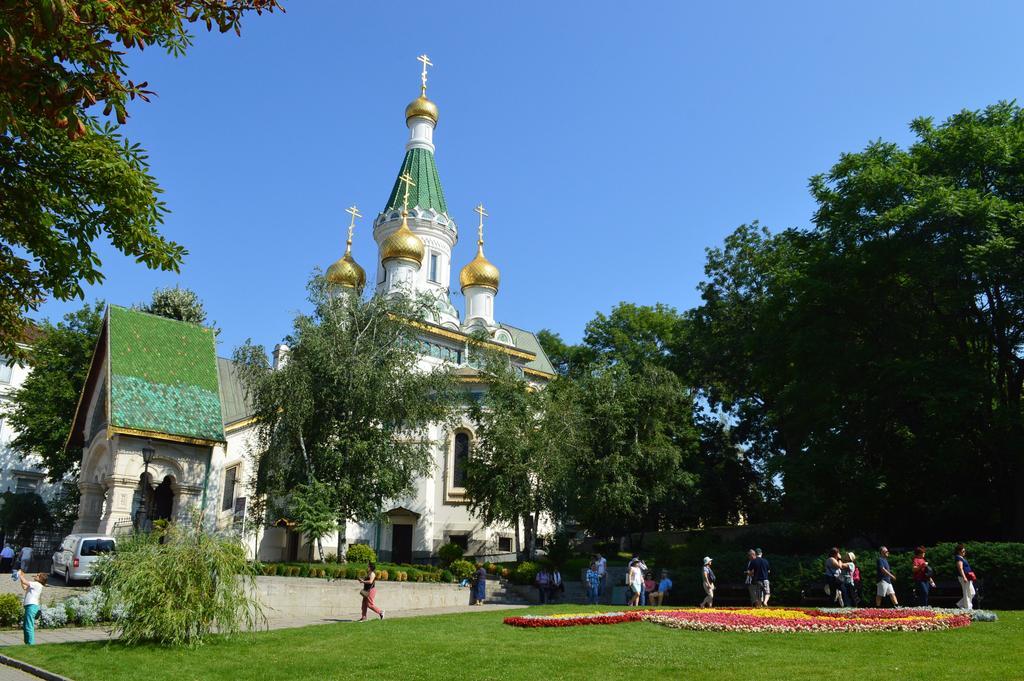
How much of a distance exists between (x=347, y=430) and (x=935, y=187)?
19.8 metres

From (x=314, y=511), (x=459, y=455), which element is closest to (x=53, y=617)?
(x=314, y=511)

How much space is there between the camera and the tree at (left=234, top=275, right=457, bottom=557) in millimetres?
26391

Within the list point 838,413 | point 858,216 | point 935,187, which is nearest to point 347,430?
point 838,413

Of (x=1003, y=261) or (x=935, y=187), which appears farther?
(x=935, y=187)

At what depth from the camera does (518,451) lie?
31.0m

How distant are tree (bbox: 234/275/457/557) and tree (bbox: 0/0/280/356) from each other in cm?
1263

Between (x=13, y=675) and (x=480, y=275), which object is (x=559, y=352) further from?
(x=13, y=675)

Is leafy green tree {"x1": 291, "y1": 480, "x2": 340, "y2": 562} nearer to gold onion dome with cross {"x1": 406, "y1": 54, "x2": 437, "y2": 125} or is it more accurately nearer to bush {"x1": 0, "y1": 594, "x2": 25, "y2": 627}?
bush {"x1": 0, "y1": 594, "x2": 25, "y2": 627}

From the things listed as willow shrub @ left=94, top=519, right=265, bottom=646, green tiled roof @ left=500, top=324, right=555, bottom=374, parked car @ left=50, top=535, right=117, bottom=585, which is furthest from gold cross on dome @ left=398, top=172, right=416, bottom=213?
willow shrub @ left=94, top=519, right=265, bottom=646

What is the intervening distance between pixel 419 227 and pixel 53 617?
3554 cm

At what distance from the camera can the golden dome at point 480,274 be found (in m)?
48.9

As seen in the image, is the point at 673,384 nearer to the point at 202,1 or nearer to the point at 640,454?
the point at 640,454

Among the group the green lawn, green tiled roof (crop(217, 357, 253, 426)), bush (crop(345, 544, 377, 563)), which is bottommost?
the green lawn

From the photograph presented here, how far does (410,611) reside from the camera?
74.9 feet
